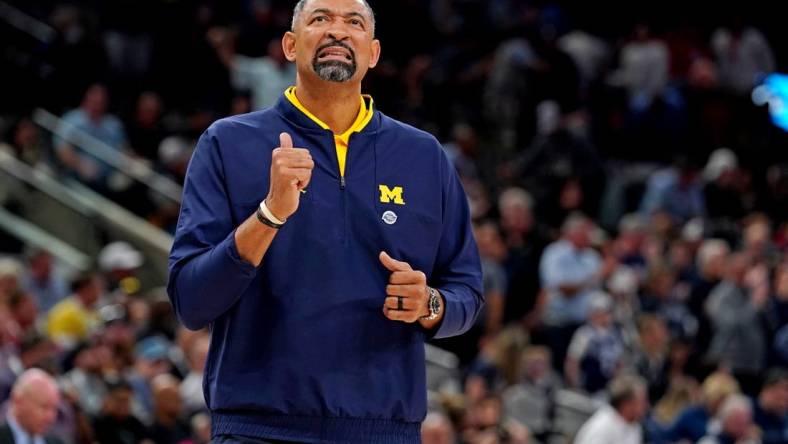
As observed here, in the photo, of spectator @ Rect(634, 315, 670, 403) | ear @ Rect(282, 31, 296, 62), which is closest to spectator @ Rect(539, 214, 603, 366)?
spectator @ Rect(634, 315, 670, 403)

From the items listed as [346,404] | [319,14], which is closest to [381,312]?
[346,404]

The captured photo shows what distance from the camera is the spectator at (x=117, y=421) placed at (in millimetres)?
9898

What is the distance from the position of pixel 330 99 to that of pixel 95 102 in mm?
10997

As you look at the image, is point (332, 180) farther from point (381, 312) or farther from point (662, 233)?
point (662, 233)

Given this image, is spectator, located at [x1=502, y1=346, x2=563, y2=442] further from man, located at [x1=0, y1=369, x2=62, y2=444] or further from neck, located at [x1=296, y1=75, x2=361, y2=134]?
neck, located at [x1=296, y1=75, x2=361, y2=134]

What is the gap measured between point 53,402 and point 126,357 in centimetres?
255

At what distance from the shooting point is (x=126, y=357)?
36.4 feet

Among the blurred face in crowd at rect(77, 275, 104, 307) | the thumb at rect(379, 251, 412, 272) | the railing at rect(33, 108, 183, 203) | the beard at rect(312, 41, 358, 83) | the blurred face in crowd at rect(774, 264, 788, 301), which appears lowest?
the blurred face in crowd at rect(774, 264, 788, 301)

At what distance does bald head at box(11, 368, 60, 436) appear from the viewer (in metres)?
8.51

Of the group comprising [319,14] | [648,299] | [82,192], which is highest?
[319,14]

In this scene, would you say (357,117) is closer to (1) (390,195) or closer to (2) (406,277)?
(1) (390,195)

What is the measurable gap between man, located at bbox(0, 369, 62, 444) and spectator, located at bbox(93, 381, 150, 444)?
1.28 m

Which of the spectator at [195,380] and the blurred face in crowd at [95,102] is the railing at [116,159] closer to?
the blurred face in crowd at [95,102]

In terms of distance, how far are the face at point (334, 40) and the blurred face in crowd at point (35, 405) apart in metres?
4.61
